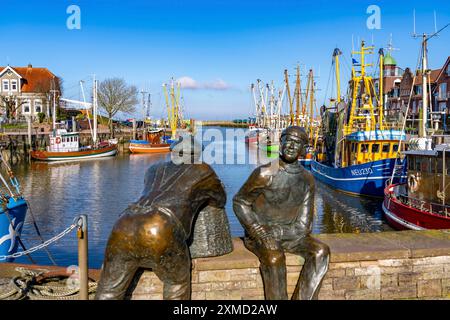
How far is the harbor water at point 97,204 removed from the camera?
1536 cm

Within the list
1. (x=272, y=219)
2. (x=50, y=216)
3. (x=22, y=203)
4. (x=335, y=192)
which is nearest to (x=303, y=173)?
(x=272, y=219)

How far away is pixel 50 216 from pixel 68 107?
60593mm

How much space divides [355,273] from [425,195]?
1296cm

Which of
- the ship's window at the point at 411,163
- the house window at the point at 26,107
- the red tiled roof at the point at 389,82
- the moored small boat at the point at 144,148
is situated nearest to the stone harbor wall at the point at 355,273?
the ship's window at the point at 411,163

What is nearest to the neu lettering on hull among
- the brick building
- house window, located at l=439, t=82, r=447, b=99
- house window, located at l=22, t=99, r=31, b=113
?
the brick building

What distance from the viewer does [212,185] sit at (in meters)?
4.33

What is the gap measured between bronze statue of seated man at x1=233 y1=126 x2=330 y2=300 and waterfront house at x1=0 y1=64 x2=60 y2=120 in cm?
6102

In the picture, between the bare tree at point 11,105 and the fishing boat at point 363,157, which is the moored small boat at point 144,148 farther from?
the fishing boat at point 363,157

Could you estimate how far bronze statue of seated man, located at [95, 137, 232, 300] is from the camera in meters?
3.66

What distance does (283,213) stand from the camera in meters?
4.76

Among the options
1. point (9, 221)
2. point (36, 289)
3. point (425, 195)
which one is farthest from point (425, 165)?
point (36, 289)

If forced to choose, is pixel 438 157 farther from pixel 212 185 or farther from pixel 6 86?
pixel 6 86

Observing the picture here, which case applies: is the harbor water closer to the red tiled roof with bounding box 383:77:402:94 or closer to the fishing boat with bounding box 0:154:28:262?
the fishing boat with bounding box 0:154:28:262

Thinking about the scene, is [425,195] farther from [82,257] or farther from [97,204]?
[97,204]
